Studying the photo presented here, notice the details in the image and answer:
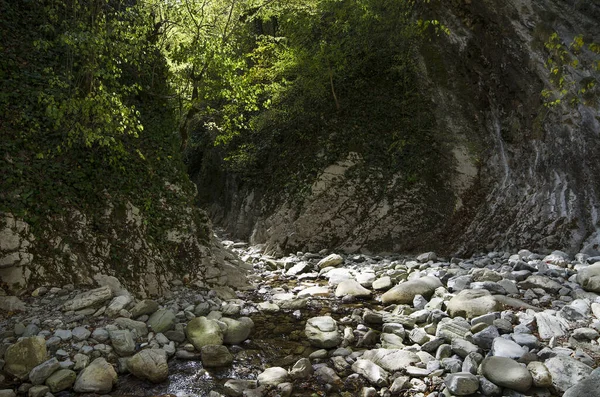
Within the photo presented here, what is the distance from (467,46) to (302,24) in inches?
203

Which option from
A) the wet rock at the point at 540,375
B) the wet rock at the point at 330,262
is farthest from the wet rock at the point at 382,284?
the wet rock at the point at 540,375

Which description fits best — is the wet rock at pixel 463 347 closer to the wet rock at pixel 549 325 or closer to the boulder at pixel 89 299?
Answer: the wet rock at pixel 549 325

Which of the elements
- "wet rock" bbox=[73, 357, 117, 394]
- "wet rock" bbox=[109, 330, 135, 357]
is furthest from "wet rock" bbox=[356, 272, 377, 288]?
"wet rock" bbox=[73, 357, 117, 394]

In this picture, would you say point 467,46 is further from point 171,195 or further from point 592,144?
point 171,195

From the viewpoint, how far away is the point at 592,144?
332 inches

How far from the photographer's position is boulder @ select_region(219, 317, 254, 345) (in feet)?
18.1

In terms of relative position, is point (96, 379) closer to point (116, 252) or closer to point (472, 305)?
point (116, 252)

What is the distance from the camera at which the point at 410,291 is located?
273 inches

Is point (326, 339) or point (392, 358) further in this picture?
point (326, 339)

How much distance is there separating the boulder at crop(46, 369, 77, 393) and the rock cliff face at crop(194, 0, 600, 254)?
7398mm

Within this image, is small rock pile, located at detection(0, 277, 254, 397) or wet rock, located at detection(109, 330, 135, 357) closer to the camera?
small rock pile, located at detection(0, 277, 254, 397)

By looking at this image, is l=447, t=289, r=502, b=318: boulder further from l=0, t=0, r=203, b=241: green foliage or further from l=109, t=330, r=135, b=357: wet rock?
l=0, t=0, r=203, b=241: green foliage

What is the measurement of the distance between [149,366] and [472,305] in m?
4.52

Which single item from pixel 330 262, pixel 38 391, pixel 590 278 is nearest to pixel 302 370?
pixel 38 391
